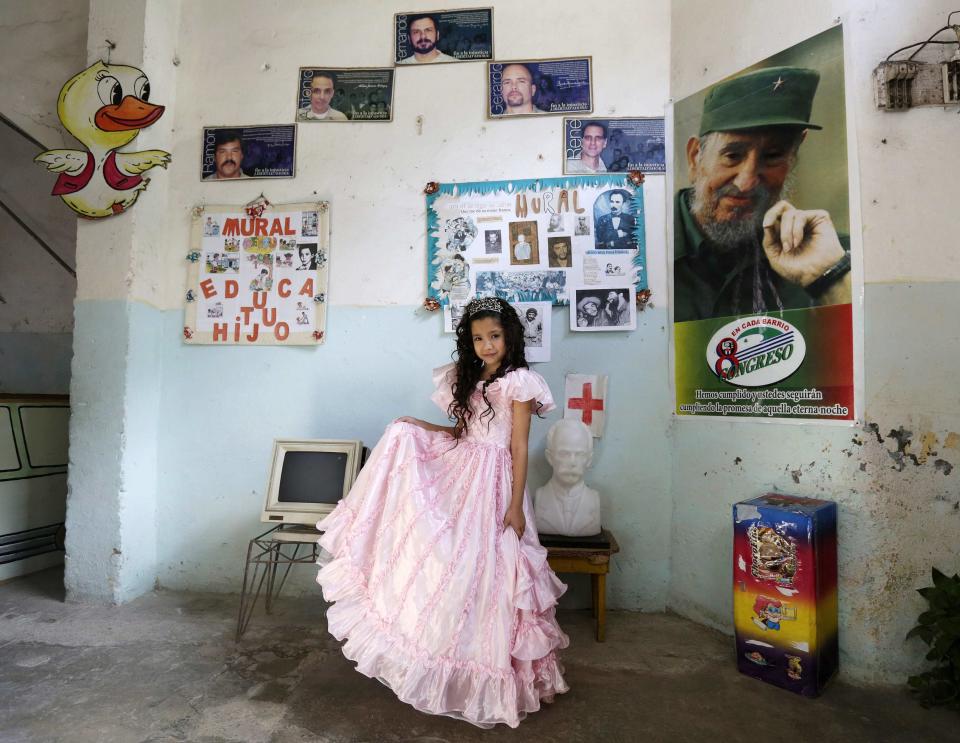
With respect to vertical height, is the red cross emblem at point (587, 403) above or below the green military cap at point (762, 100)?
below

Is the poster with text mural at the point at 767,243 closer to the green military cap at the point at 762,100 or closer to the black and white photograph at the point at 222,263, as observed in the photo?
the green military cap at the point at 762,100

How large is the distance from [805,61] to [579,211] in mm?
1181

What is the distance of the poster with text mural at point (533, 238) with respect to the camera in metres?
3.01

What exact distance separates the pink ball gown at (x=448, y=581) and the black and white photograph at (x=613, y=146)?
1474 mm

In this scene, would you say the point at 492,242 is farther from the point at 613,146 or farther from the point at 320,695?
the point at 320,695

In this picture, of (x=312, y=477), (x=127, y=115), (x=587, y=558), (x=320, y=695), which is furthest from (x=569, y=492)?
(x=127, y=115)

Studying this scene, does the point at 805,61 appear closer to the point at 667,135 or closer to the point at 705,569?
the point at 667,135

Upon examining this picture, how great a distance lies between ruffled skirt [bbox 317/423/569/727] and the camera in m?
1.91

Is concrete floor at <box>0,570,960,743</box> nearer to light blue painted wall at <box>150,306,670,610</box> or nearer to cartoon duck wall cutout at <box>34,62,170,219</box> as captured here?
light blue painted wall at <box>150,306,670,610</box>

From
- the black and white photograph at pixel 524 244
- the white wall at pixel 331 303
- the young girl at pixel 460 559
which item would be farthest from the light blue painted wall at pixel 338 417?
the young girl at pixel 460 559

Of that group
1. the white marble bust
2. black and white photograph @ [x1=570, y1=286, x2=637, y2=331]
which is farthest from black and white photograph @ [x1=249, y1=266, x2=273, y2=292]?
the white marble bust

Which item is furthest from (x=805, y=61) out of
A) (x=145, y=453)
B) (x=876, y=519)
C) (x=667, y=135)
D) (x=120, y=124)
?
(x=145, y=453)

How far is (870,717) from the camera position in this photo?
6.44 ft

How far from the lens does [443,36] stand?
10.5ft
